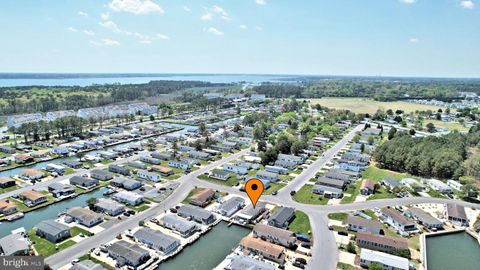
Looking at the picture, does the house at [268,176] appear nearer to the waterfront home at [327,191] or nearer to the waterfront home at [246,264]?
the waterfront home at [327,191]

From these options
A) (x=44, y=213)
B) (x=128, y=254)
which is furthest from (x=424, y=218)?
(x=44, y=213)

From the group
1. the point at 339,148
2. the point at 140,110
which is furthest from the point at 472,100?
the point at 140,110

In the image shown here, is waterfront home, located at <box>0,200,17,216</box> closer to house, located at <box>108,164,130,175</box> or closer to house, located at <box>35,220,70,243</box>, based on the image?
house, located at <box>35,220,70,243</box>

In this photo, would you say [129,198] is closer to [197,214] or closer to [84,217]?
[84,217]

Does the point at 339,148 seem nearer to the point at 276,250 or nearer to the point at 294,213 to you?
the point at 294,213

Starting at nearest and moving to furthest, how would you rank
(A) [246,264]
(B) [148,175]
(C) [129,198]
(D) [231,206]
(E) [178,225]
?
1. (A) [246,264]
2. (E) [178,225]
3. (D) [231,206]
4. (C) [129,198]
5. (B) [148,175]

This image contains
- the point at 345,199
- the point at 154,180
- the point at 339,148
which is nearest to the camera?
the point at 345,199
